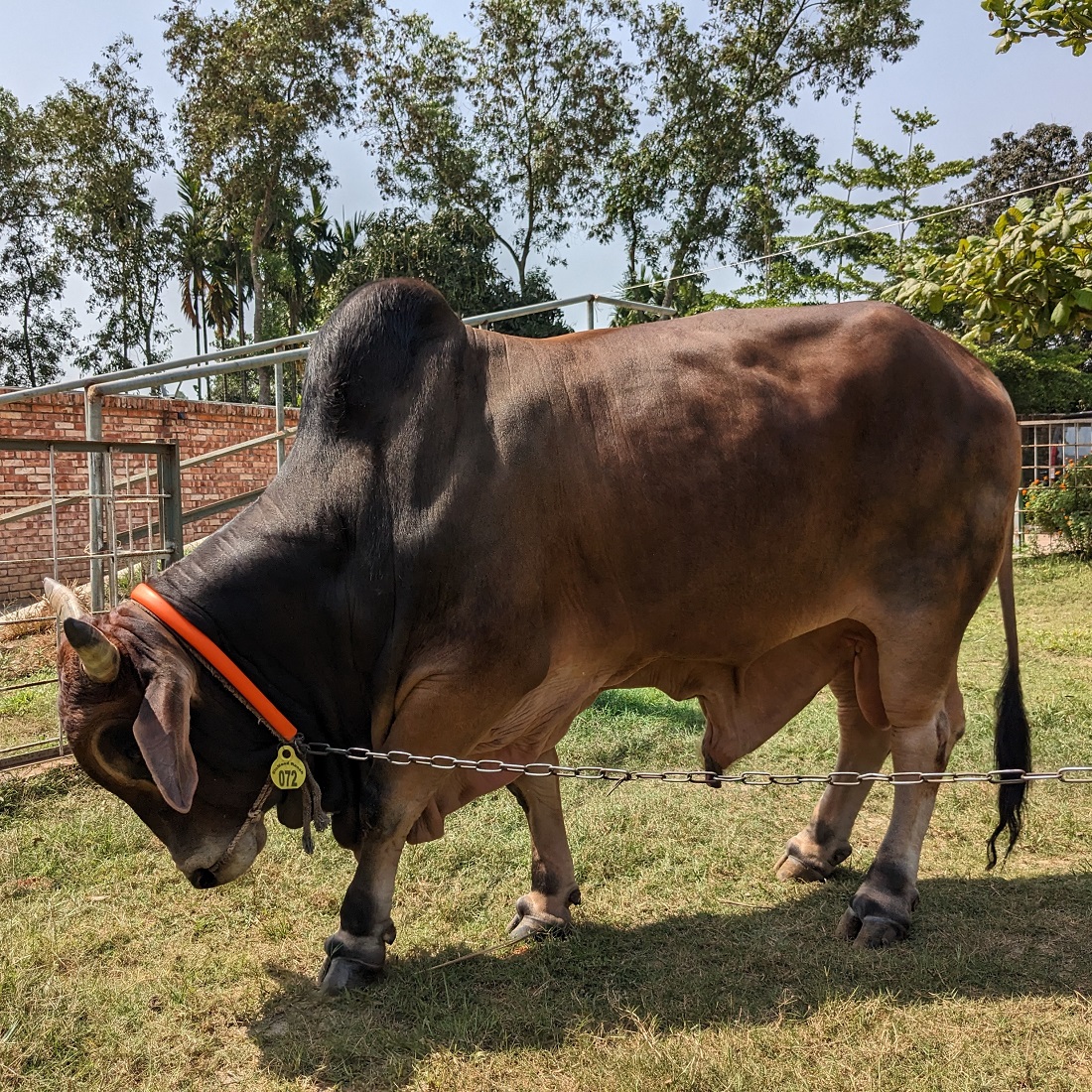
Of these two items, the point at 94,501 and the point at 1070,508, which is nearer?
the point at 94,501

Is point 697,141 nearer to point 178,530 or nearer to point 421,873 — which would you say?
point 178,530

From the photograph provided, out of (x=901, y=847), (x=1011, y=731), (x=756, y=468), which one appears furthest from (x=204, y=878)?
(x=1011, y=731)

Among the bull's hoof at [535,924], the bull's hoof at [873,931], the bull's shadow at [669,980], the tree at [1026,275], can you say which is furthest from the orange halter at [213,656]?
the tree at [1026,275]

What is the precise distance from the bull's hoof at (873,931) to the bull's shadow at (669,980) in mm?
43

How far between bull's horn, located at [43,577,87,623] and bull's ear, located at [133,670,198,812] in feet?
1.24

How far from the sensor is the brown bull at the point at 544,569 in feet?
9.52

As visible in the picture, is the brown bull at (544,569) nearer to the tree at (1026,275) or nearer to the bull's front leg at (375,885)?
the bull's front leg at (375,885)

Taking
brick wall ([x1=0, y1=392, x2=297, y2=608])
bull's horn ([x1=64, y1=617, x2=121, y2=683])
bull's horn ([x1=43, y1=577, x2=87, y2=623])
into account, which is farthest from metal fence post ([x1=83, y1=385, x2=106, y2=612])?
brick wall ([x1=0, y1=392, x2=297, y2=608])

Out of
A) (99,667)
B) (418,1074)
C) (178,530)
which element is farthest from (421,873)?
(178,530)

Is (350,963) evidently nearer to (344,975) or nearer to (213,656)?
(344,975)

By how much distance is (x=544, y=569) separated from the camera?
301cm

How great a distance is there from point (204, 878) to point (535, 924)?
43.2 inches

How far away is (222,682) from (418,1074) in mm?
1198

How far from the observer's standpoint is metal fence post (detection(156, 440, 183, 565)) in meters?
5.18
